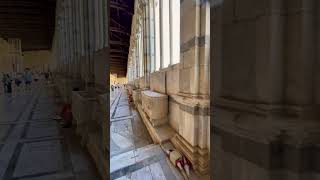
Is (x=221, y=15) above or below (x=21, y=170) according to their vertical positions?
above

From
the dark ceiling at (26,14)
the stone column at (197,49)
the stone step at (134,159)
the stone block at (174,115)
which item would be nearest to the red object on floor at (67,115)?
the stone step at (134,159)

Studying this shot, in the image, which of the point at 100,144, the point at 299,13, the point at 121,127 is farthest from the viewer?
the point at 121,127

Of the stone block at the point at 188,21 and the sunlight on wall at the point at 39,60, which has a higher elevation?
the sunlight on wall at the point at 39,60

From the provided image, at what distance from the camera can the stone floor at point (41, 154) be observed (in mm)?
3053

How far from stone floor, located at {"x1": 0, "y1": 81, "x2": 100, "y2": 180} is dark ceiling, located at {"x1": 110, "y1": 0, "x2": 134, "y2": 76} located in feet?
40.7

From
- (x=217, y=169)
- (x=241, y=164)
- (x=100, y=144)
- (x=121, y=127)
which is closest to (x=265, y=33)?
(x=241, y=164)

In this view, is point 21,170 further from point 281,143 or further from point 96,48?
point 281,143

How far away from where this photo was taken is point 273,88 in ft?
3.92

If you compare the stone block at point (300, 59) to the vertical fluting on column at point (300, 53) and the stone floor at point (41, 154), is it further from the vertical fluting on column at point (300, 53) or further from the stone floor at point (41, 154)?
the stone floor at point (41, 154)

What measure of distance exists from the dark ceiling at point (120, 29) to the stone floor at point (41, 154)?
12.4 meters

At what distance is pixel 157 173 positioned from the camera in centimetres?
373

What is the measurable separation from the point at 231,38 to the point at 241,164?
1.85 feet

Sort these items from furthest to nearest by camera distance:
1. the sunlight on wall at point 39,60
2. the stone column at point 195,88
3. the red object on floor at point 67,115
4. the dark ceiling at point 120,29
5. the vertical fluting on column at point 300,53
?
the sunlight on wall at point 39,60
the dark ceiling at point 120,29
the red object on floor at point 67,115
the stone column at point 195,88
the vertical fluting on column at point 300,53

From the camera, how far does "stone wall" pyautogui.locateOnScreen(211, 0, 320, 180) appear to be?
1140 mm
